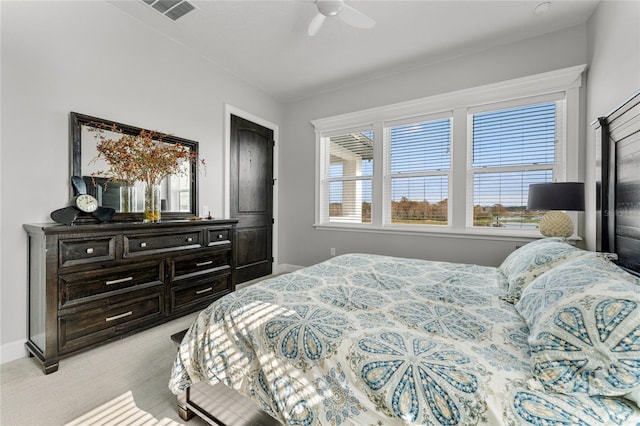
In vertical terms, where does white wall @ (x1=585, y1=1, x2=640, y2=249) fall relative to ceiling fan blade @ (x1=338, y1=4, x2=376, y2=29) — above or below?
below

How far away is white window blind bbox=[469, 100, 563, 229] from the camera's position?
301 centimetres

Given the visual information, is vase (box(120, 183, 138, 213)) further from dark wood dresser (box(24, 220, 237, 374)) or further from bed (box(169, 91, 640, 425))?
bed (box(169, 91, 640, 425))

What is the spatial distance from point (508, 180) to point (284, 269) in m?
3.55

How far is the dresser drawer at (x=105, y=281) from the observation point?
1.95 meters

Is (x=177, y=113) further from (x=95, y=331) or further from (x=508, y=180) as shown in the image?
(x=508, y=180)

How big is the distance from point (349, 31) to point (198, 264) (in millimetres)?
2915

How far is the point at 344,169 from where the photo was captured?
435cm

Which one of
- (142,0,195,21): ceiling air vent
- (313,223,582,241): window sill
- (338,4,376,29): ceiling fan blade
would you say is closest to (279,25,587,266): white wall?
(313,223,582,241): window sill

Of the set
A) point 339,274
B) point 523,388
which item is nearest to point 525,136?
point 339,274

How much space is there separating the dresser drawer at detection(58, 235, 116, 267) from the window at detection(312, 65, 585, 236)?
2836 millimetres

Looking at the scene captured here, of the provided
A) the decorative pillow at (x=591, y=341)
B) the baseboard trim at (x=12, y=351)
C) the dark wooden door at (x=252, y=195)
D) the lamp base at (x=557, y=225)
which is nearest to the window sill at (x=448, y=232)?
the lamp base at (x=557, y=225)

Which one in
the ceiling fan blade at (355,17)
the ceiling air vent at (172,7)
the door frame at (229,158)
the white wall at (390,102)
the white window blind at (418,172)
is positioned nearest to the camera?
the ceiling fan blade at (355,17)

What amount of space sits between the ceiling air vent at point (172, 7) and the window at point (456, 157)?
2211 millimetres

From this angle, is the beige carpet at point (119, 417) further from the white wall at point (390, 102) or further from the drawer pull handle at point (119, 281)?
the white wall at point (390, 102)
